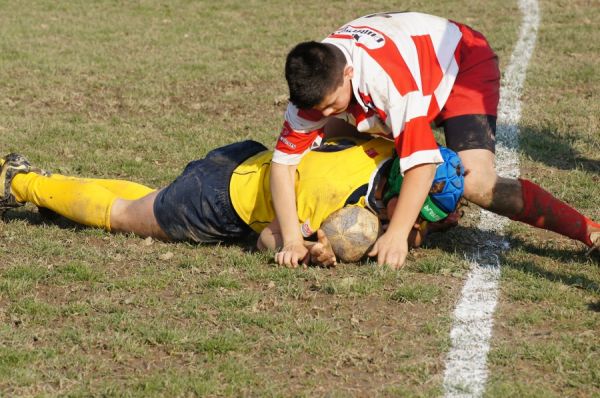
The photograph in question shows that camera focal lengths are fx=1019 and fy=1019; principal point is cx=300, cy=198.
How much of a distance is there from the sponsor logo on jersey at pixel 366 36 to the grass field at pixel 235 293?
114cm

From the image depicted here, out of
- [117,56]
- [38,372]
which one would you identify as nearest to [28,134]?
[117,56]

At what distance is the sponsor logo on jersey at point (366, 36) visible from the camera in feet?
17.0

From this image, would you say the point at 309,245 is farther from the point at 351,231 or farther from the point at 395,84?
the point at 395,84

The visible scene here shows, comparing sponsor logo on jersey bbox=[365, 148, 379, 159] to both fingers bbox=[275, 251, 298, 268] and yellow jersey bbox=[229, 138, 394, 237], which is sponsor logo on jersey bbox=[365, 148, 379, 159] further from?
fingers bbox=[275, 251, 298, 268]

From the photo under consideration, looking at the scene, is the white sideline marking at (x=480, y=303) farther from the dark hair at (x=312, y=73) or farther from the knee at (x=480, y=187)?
the dark hair at (x=312, y=73)

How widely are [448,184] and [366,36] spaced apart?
0.87 metres

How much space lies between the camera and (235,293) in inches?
196

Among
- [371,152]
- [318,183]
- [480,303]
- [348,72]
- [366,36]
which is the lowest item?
[480,303]

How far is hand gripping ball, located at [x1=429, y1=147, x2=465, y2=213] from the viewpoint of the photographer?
5.15 m

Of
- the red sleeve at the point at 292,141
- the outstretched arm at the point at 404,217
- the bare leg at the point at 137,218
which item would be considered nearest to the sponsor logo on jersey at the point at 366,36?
the red sleeve at the point at 292,141

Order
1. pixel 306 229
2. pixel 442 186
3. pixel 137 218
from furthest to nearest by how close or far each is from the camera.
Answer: pixel 137 218 < pixel 306 229 < pixel 442 186

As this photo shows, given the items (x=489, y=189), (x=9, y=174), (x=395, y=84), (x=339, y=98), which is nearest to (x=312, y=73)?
(x=339, y=98)

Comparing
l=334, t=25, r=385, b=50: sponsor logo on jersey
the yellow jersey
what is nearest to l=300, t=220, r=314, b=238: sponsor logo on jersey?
the yellow jersey

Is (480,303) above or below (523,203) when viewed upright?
below
